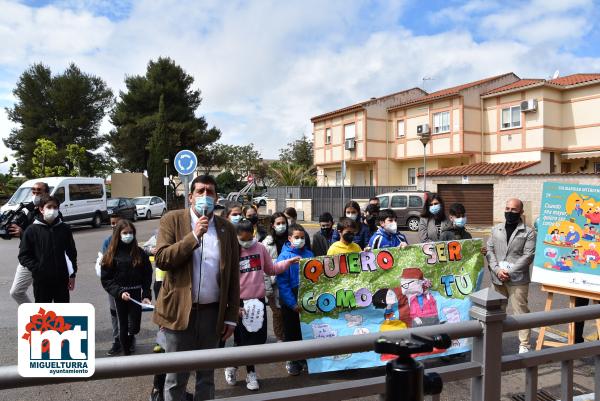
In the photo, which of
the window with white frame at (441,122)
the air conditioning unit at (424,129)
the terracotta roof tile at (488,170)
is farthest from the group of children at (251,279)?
the window with white frame at (441,122)

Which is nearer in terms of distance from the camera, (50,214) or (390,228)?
(50,214)

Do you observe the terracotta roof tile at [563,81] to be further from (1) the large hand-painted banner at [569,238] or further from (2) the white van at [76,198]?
(1) the large hand-painted banner at [569,238]

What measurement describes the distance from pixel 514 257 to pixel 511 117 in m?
25.8

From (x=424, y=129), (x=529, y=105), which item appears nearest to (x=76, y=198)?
(x=424, y=129)

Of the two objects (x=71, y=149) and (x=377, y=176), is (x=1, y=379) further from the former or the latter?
(x=71, y=149)

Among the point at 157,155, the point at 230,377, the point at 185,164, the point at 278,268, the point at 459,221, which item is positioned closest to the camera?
the point at 230,377

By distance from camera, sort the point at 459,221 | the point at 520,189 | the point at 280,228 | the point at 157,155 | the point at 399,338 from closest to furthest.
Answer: the point at 399,338
the point at 280,228
the point at 459,221
the point at 520,189
the point at 157,155

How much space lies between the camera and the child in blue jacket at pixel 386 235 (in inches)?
241

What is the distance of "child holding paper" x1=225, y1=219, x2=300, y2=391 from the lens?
464 centimetres

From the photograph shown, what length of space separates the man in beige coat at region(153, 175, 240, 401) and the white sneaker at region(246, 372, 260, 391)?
48.4 inches

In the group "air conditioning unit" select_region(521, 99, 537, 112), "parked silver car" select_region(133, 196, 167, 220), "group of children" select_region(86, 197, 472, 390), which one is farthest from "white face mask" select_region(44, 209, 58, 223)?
"air conditioning unit" select_region(521, 99, 537, 112)

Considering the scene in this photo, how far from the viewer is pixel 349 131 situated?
35.2m

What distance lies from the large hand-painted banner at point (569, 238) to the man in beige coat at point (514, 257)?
137 mm

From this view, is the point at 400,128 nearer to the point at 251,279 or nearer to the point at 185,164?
the point at 185,164
